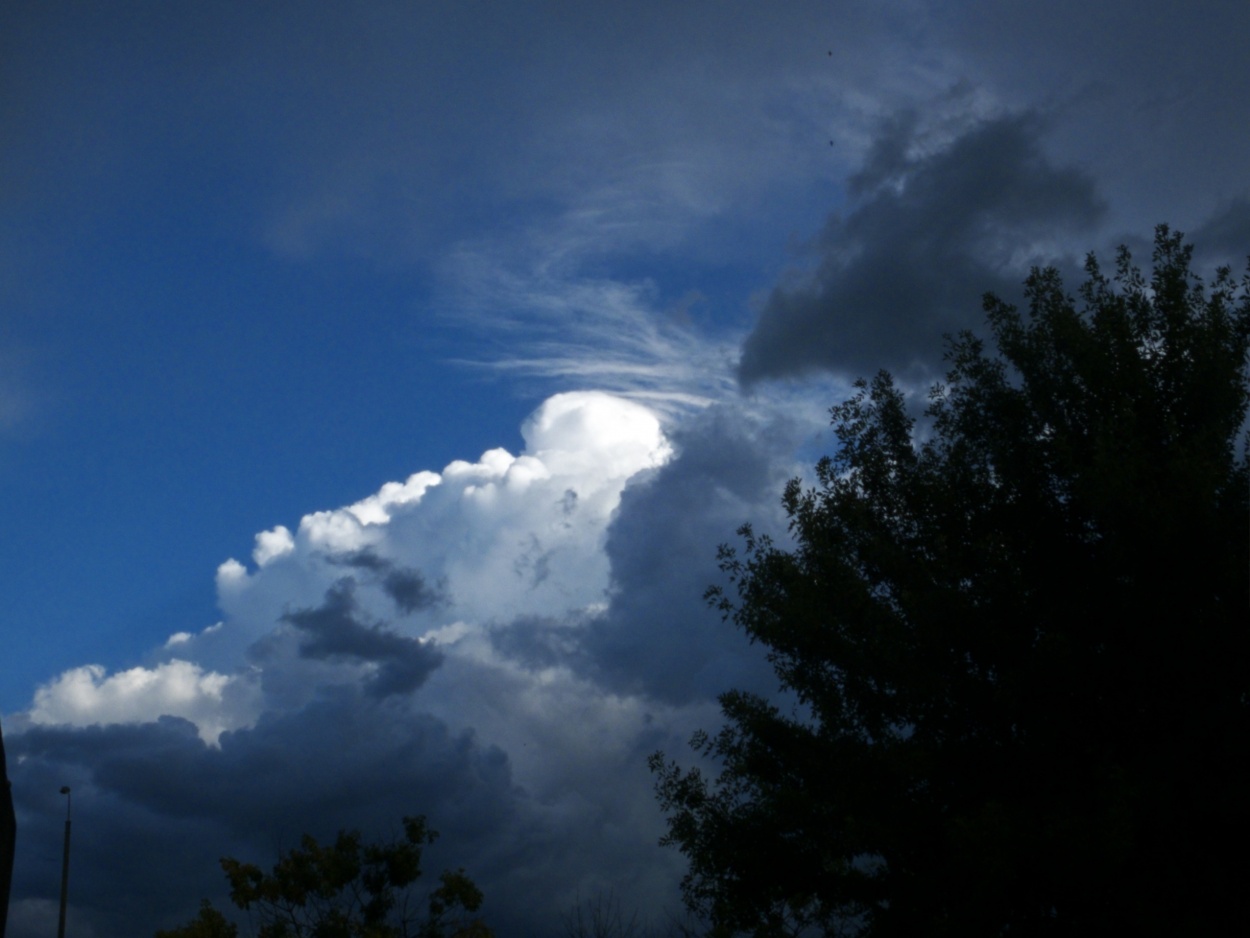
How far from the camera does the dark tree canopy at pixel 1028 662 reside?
1362 cm

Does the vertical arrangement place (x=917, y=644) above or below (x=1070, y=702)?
above

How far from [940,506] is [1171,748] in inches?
207

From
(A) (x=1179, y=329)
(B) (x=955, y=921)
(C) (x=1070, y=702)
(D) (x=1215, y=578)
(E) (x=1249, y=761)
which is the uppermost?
(A) (x=1179, y=329)

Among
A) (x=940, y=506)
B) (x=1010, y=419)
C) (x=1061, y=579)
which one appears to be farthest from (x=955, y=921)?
(x=1010, y=419)

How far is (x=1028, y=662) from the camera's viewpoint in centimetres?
1504

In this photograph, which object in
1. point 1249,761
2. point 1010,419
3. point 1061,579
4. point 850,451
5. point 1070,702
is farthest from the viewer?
point 850,451

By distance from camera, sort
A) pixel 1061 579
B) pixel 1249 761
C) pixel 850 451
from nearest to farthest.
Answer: pixel 1249 761, pixel 1061 579, pixel 850 451

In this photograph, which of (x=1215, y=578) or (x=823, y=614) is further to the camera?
(x=823, y=614)

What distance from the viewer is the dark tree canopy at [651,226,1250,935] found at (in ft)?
44.7

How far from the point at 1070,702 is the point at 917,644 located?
224cm

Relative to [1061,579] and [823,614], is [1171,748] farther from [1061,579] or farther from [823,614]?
[823,614]

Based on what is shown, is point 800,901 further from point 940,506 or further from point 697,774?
point 940,506

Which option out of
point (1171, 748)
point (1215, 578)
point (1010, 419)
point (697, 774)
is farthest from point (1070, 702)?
point (697, 774)

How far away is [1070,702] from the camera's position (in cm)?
1522
